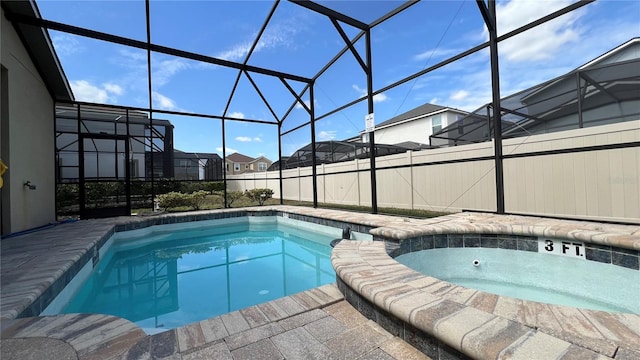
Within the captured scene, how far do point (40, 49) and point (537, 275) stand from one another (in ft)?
30.6

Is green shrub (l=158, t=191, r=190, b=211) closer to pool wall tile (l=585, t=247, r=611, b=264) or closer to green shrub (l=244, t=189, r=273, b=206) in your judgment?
green shrub (l=244, t=189, r=273, b=206)

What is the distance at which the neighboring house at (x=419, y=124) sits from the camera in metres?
13.4

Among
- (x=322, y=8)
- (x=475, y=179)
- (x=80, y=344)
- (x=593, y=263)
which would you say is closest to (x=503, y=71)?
(x=475, y=179)

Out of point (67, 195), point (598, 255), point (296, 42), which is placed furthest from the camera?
point (67, 195)

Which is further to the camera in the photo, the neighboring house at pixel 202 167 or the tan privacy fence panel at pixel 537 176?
the neighboring house at pixel 202 167

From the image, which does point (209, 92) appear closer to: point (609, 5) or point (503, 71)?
point (503, 71)

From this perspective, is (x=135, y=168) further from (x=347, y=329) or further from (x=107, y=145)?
(x=347, y=329)

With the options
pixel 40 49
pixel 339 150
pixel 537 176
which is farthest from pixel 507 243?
pixel 339 150

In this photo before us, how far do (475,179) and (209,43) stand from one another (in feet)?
23.1

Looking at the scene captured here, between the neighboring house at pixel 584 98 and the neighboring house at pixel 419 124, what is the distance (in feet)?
23.5

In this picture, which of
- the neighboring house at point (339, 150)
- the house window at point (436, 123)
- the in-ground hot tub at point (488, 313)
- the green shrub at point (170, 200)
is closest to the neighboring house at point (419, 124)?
the house window at point (436, 123)

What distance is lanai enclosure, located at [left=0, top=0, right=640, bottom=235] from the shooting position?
3.85m

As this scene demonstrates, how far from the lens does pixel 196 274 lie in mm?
4086

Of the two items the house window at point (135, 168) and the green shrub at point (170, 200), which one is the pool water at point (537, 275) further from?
the house window at point (135, 168)
